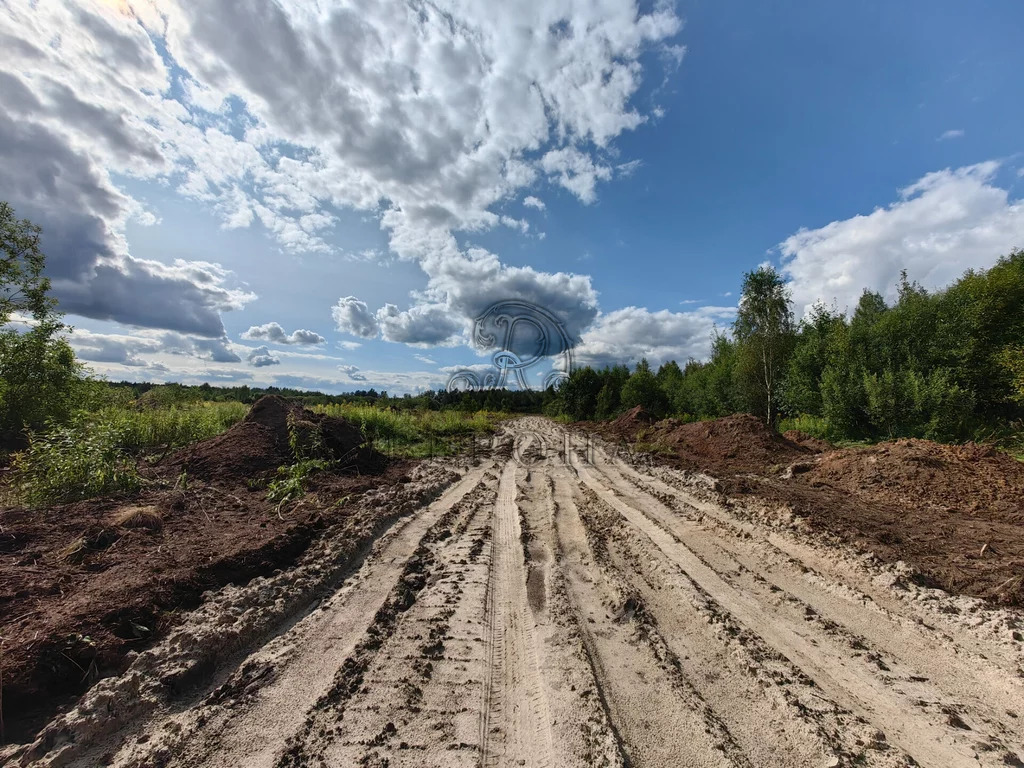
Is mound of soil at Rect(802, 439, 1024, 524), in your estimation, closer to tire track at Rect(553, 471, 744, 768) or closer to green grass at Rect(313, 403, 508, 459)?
tire track at Rect(553, 471, 744, 768)

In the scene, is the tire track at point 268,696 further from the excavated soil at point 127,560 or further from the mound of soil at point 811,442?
the mound of soil at point 811,442

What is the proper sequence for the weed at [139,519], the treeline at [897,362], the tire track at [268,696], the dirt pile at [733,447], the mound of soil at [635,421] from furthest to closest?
the mound of soil at [635,421], the treeline at [897,362], the dirt pile at [733,447], the weed at [139,519], the tire track at [268,696]

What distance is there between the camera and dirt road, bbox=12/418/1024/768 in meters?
2.05

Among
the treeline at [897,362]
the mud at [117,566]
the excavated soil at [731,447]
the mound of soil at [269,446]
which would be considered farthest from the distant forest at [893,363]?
the mud at [117,566]

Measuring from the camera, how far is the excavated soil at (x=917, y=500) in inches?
163

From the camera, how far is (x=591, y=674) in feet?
8.59

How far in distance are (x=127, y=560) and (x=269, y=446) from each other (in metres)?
5.02

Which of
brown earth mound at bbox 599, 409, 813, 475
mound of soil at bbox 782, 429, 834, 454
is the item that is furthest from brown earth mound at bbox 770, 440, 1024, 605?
mound of soil at bbox 782, 429, 834, 454

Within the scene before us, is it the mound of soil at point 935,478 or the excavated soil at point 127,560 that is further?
the mound of soil at point 935,478

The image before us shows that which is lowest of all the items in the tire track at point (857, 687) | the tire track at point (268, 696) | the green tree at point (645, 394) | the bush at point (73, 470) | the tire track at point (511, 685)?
the tire track at point (268, 696)

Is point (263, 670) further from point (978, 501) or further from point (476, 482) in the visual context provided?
point (978, 501)

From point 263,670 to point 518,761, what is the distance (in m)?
1.81

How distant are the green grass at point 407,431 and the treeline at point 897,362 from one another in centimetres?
1408

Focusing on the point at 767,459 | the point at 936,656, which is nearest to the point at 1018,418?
the point at 767,459
